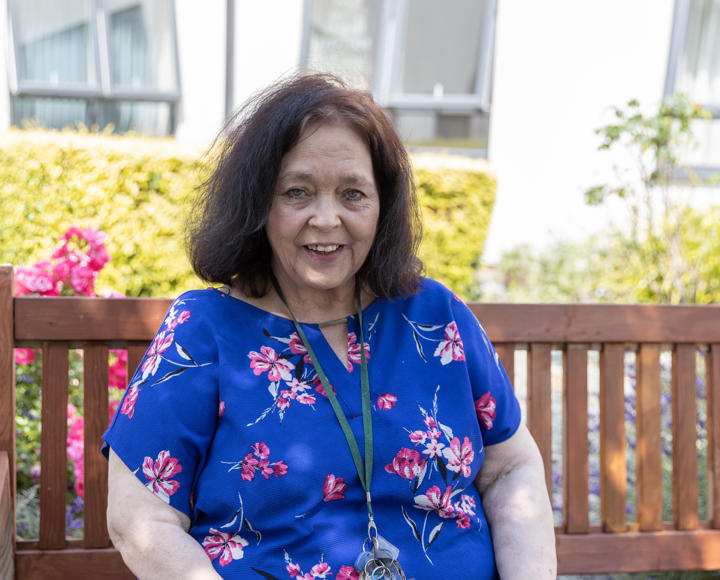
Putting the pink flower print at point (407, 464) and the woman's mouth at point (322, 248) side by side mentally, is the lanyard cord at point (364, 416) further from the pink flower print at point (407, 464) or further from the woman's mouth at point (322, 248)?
the woman's mouth at point (322, 248)

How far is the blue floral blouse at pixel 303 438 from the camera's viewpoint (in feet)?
5.57

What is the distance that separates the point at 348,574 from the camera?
5.58 ft

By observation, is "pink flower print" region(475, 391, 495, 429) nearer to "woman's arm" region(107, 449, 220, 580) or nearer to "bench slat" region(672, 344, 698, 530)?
"woman's arm" region(107, 449, 220, 580)

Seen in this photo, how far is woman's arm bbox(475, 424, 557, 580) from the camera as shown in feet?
6.05

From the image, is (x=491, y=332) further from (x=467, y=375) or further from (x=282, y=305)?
(x=282, y=305)

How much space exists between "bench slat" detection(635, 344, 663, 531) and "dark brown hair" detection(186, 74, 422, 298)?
870 mm

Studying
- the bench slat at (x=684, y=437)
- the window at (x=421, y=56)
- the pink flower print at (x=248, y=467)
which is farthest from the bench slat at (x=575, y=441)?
the window at (x=421, y=56)

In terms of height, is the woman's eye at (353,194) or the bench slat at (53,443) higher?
the woman's eye at (353,194)

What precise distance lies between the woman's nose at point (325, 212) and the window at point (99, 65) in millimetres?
6526

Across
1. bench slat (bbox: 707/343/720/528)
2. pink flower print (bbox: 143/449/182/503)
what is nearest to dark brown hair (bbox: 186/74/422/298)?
pink flower print (bbox: 143/449/182/503)

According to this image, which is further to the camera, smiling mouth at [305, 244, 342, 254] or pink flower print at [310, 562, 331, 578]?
smiling mouth at [305, 244, 342, 254]

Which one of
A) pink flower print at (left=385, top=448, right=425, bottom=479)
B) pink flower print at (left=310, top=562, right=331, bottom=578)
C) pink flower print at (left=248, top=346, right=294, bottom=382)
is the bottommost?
pink flower print at (left=310, top=562, right=331, bottom=578)

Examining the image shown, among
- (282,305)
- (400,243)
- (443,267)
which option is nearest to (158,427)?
(282,305)

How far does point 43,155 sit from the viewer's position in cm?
588
